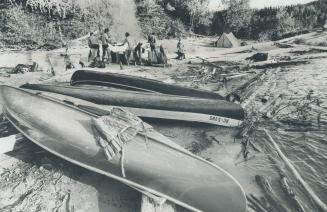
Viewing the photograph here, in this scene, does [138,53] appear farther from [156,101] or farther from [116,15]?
[116,15]

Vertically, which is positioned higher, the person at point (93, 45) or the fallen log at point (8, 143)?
the person at point (93, 45)

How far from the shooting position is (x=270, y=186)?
4.15 m

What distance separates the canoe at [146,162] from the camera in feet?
12.3

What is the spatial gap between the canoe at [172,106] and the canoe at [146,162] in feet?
3.46

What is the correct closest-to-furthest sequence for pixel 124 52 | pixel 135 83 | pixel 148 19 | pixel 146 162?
pixel 146 162, pixel 135 83, pixel 124 52, pixel 148 19

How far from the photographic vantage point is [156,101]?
6047 mm

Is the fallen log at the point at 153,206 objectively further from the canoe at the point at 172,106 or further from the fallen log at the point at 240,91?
the fallen log at the point at 240,91

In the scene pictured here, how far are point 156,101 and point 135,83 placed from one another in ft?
3.64

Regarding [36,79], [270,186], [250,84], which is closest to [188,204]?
[270,186]

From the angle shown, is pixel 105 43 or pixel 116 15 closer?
pixel 105 43

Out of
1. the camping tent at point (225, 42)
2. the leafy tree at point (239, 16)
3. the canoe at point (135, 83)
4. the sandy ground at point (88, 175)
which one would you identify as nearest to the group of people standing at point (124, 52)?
the canoe at point (135, 83)

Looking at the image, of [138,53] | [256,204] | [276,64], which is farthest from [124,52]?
[256,204]

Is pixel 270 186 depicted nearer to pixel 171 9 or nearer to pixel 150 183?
pixel 150 183

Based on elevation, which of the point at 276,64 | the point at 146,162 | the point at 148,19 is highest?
the point at 148,19
